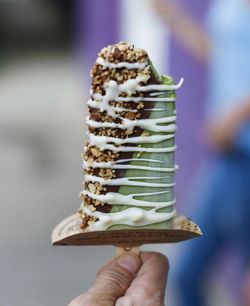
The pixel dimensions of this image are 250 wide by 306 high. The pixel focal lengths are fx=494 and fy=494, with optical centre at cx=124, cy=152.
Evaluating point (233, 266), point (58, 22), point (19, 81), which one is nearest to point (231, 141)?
point (233, 266)

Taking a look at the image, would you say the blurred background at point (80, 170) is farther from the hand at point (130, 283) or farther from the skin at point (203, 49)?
the hand at point (130, 283)

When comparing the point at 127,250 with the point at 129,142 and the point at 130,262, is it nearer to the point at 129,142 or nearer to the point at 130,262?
the point at 130,262

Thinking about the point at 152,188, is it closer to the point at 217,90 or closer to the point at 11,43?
the point at 217,90

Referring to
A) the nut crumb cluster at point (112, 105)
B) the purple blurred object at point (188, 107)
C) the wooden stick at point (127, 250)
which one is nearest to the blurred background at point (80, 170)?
the purple blurred object at point (188, 107)

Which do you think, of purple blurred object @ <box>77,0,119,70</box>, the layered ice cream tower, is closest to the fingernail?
the layered ice cream tower

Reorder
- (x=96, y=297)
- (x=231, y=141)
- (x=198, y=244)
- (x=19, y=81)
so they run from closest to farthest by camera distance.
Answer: (x=96, y=297), (x=231, y=141), (x=198, y=244), (x=19, y=81)

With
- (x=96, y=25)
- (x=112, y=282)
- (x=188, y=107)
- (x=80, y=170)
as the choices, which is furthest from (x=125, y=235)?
(x=96, y=25)
